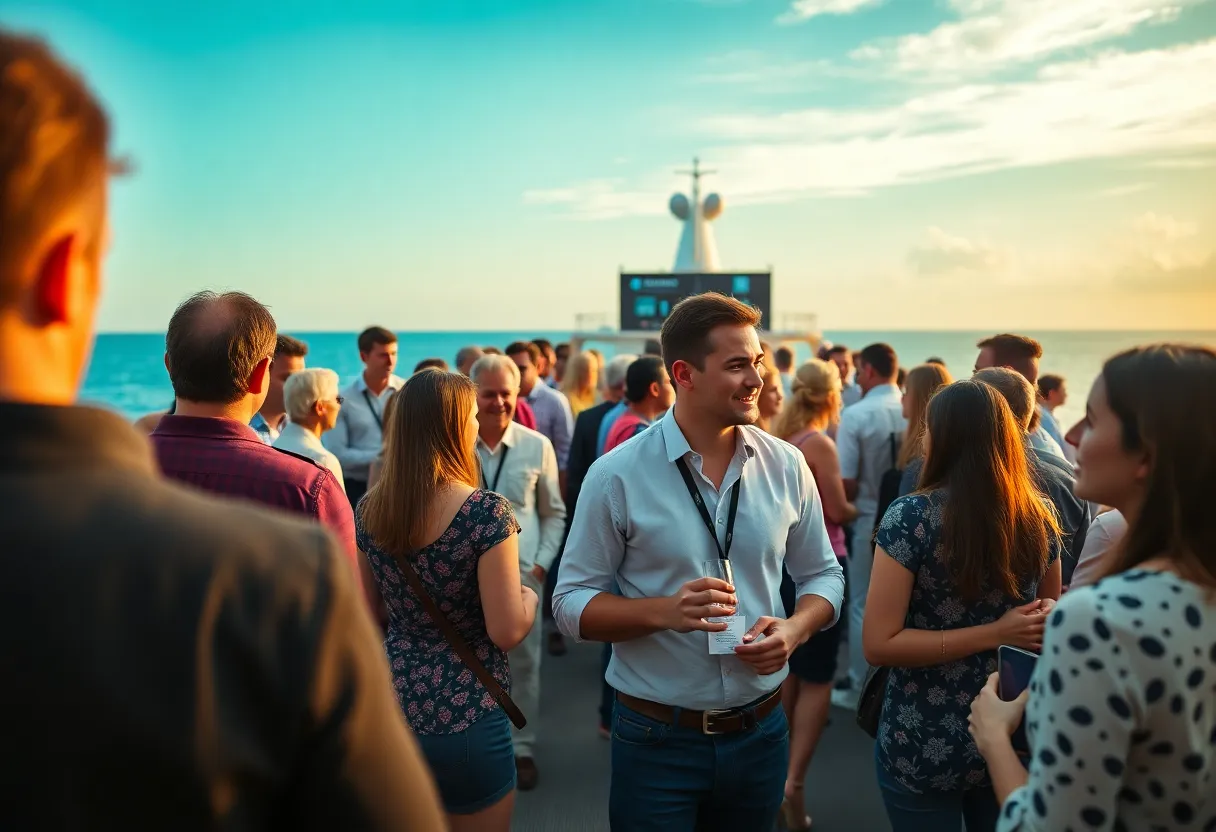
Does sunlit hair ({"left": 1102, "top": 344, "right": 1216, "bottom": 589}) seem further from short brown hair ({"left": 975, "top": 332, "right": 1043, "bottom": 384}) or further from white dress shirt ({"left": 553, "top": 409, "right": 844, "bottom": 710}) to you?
short brown hair ({"left": 975, "top": 332, "right": 1043, "bottom": 384})

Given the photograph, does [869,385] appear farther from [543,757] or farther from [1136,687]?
[1136,687]

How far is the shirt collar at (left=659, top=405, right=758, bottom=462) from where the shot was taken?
9.68 feet

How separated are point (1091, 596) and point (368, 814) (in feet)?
4.27

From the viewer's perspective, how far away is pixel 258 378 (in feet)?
8.68

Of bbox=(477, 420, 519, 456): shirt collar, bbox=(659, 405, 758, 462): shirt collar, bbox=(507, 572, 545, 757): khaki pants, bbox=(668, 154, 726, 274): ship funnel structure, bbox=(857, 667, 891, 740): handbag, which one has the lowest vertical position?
bbox=(507, 572, 545, 757): khaki pants

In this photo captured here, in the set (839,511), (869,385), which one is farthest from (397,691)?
(869,385)

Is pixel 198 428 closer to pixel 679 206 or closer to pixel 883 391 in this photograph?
pixel 883 391

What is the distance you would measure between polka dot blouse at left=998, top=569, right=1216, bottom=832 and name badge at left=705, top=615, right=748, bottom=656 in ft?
4.04

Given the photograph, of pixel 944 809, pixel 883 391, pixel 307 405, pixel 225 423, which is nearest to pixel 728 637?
pixel 944 809

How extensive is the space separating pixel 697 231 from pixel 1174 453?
89.2 feet

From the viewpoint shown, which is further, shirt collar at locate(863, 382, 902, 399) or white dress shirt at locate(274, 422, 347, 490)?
shirt collar at locate(863, 382, 902, 399)

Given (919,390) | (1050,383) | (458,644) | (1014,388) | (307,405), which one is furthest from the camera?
(1050,383)

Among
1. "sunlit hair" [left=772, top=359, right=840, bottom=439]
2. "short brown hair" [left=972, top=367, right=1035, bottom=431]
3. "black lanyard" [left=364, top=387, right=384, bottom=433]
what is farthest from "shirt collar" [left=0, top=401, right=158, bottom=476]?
"black lanyard" [left=364, top=387, right=384, bottom=433]

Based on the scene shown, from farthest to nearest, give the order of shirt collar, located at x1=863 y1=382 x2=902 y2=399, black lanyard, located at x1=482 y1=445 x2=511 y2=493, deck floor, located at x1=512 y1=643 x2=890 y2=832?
shirt collar, located at x1=863 y1=382 x2=902 y2=399 → black lanyard, located at x1=482 y1=445 x2=511 y2=493 → deck floor, located at x1=512 y1=643 x2=890 y2=832
